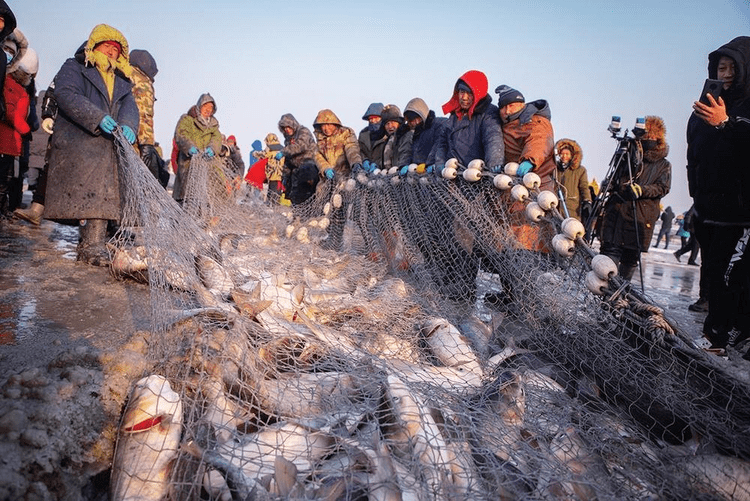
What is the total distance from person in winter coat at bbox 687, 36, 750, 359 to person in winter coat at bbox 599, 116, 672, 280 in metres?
1.87

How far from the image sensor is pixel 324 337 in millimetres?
2590

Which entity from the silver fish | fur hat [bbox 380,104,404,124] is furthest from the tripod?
the silver fish

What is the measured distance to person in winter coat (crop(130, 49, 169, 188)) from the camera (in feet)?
21.1

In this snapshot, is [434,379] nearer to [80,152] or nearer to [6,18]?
[80,152]

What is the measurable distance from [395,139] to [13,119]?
504 cm

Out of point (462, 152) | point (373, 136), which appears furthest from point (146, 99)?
point (462, 152)

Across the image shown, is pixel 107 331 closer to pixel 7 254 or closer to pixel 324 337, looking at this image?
pixel 324 337

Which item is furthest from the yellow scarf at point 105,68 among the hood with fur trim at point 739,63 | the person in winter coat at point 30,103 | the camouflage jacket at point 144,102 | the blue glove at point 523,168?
the hood with fur trim at point 739,63

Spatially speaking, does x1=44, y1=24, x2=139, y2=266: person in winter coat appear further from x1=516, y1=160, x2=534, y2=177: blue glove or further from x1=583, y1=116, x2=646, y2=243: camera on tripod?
x1=583, y1=116, x2=646, y2=243: camera on tripod

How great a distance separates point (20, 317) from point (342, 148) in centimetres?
611

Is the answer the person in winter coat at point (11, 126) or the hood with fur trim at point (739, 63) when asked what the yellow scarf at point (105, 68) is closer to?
the person in winter coat at point (11, 126)

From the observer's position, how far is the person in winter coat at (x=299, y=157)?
28.1 ft

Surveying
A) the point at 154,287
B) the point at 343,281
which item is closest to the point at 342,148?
the point at 343,281

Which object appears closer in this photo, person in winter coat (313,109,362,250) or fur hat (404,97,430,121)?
fur hat (404,97,430,121)
